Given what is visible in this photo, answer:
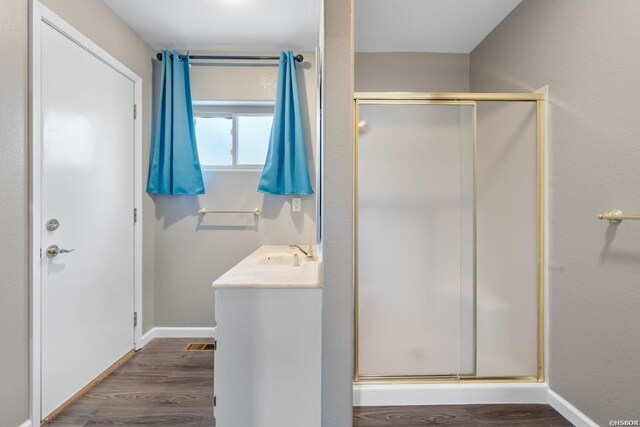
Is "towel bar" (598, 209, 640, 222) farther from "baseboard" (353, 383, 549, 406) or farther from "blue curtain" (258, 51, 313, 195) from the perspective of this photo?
"blue curtain" (258, 51, 313, 195)

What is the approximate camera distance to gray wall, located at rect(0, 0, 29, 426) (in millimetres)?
1552

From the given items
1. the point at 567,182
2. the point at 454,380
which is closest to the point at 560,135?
the point at 567,182

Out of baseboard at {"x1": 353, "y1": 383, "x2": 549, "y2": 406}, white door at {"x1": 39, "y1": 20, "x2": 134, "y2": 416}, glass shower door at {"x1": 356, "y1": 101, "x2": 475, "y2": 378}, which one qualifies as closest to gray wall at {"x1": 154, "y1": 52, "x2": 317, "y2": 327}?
white door at {"x1": 39, "y1": 20, "x2": 134, "y2": 416}

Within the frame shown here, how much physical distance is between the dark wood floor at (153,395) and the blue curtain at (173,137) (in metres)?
1.35

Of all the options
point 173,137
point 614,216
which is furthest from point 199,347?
point 614,216

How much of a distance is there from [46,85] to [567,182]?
295cm

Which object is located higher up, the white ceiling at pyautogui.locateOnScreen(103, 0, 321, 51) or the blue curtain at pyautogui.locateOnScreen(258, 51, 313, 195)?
the white ceiling at pyautogui.locateOnScreen(103, 0, 321, 51)

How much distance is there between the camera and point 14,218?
162 cm

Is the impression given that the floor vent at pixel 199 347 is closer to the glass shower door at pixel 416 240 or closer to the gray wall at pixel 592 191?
the glass shower door at pixel 416 240

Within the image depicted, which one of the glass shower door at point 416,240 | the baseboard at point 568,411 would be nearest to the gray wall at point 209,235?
the glass shower door at point 416,240

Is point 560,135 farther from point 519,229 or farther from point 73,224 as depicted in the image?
point 73,224

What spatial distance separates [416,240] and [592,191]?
3.02 ft

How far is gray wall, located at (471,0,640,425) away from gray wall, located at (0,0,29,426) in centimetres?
289

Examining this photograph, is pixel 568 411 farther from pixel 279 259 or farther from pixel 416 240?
pixel 279 259
